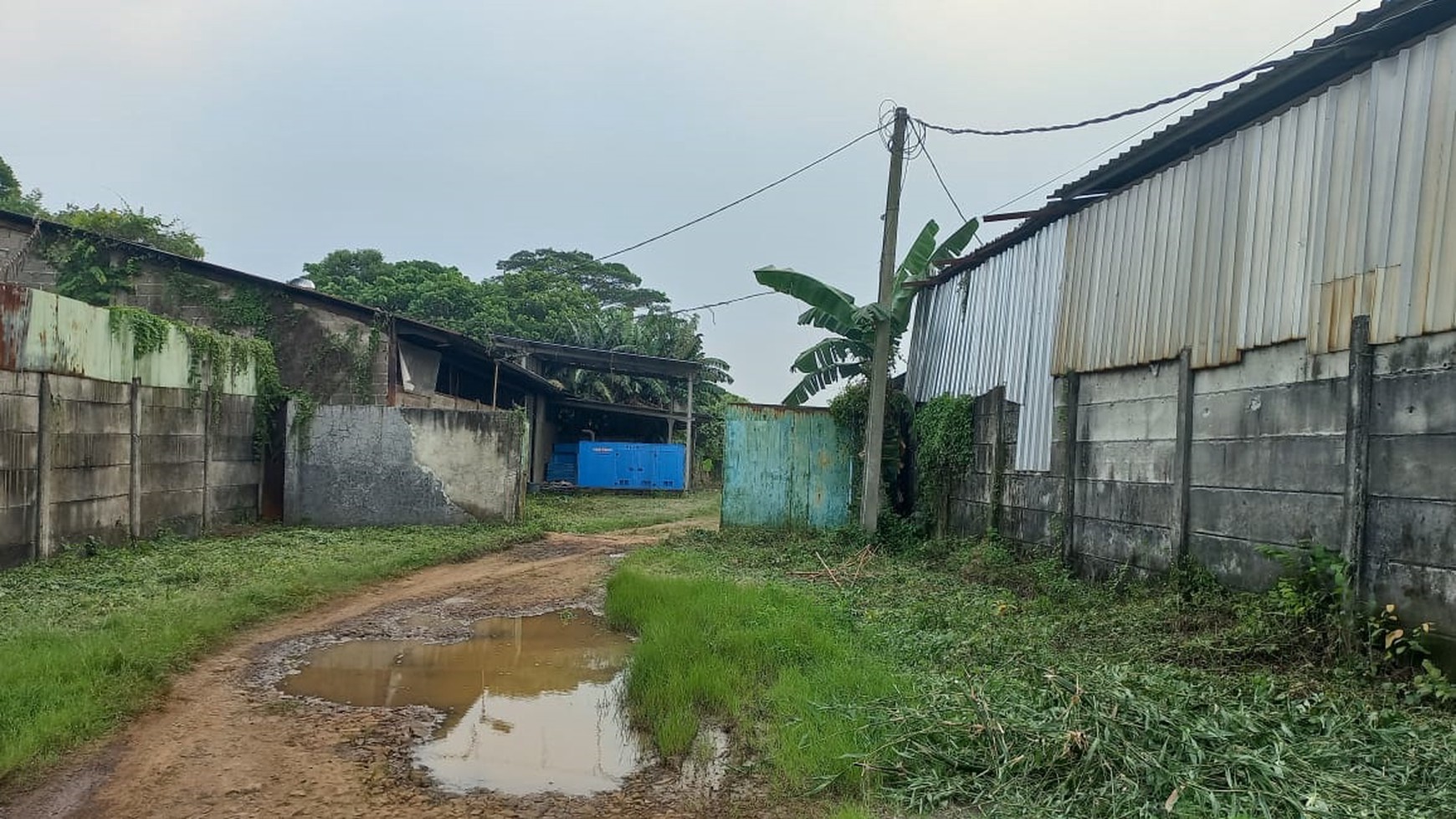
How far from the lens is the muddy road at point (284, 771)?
394 centimetres

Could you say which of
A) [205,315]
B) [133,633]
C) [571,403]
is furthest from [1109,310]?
→ [571,403]

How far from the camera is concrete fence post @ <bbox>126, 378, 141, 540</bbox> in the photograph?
10.5 meters

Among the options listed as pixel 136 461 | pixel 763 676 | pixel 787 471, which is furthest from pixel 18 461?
pixel 787 471

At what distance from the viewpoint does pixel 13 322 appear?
8555mm

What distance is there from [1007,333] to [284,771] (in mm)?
8756

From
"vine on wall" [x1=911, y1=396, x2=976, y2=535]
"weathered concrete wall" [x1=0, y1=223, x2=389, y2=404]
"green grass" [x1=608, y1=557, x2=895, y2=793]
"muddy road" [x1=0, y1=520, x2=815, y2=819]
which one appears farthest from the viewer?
"weathered concrete wall" [x1=0, y1=223, x2=389, y2=404]

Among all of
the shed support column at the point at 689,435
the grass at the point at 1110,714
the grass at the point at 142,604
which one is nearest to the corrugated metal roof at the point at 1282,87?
the grass at the point at 1110,714

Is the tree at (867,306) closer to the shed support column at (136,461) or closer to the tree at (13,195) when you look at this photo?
the shed support column at (136,461)

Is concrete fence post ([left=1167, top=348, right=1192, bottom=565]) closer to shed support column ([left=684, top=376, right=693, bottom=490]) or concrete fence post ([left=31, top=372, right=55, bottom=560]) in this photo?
concrete fence post ([left=31, top=372, right=55, bottom=560])

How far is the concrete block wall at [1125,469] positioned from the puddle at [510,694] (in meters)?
4.58

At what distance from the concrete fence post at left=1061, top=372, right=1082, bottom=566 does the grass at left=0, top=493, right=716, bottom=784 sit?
757 cm

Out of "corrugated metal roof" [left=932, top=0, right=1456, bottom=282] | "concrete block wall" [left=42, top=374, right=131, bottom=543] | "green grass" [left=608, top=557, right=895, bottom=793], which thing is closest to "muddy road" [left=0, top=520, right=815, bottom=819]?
"green grass" [left=608, top=557, right=895, bottom=793]

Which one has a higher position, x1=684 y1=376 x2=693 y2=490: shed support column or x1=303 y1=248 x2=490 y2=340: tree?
x1=303 y1=248 x2=490 y2=340: tree

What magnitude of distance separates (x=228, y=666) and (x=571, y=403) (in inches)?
802
